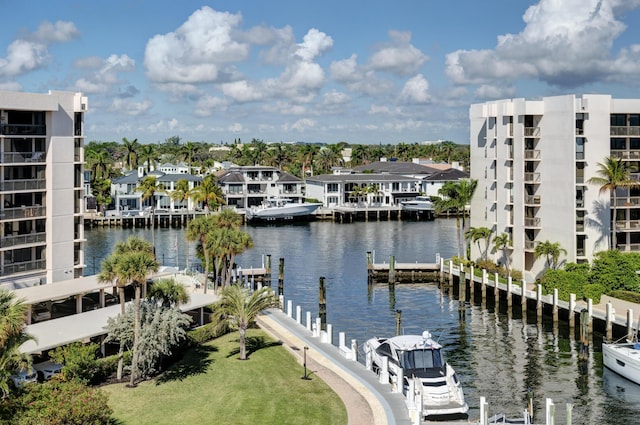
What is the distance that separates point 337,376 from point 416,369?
4.88m

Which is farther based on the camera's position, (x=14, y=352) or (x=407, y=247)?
(x=407, y=247)

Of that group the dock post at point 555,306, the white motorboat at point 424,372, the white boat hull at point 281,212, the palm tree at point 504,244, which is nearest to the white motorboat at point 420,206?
the white boat hull at point 281,212

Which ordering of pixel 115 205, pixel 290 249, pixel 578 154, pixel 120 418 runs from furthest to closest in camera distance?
1. pixel 115 205
2. pixel 290 249
3. pixel 578 154
4. pixel 120 418

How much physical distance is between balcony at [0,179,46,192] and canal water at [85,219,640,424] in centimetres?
2574

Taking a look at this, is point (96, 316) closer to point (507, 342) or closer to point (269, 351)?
point (269, 351)

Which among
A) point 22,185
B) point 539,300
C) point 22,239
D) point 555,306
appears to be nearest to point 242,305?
point 22,239

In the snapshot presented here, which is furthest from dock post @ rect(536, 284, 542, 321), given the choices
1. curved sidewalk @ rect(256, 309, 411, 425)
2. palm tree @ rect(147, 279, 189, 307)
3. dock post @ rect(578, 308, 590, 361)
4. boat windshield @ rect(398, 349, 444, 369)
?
palm tree @ rect(147, 279, 189, 307)

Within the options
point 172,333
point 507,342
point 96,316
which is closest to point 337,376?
point 172,333

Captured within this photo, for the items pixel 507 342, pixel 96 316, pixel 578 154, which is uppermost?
pixel 578 154

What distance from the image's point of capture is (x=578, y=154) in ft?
234

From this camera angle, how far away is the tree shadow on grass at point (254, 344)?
4623 centimetres

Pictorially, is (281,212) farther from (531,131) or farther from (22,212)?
(22,212)

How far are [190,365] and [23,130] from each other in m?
24.2

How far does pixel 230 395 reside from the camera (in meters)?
37.8
